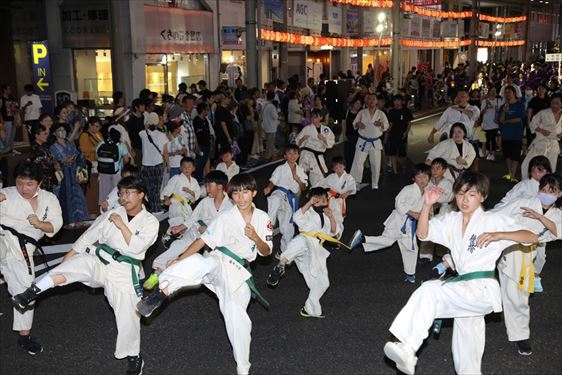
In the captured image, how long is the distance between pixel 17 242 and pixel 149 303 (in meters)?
1.71

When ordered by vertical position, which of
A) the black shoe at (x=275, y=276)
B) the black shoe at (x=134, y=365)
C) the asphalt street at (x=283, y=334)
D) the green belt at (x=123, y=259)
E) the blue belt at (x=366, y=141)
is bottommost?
the asphalt street at (x=283, y=334)

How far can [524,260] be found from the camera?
18.7ft

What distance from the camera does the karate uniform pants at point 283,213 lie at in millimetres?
8578

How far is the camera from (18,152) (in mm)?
16594

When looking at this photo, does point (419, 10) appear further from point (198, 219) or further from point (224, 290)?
point (224, 290)

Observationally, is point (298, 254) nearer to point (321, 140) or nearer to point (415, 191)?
point (415, 191)

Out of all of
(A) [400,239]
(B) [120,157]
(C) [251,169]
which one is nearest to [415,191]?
(A) [400,239]

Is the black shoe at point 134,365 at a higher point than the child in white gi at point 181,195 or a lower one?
lower

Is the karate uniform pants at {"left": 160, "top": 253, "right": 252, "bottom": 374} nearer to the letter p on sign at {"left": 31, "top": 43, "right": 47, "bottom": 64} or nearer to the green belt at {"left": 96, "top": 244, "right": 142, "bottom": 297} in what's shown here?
the green belt at {"left": 96, "top": 244, "right": 142, "bottom": 297}

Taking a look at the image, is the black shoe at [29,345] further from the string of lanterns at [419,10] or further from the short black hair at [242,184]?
the string of lanterns at [419,10]

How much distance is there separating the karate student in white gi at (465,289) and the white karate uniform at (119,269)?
6.94 ft

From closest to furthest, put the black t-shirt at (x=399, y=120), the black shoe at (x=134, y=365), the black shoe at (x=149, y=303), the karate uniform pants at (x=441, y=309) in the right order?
the karate uniform pants at (x=441, y=309) < the black shoe at (x=149, y=303) < the black shoe at (x=134, y=365) < the black t-shirt at (x=399, y=120)

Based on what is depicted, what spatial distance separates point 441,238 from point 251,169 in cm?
1008

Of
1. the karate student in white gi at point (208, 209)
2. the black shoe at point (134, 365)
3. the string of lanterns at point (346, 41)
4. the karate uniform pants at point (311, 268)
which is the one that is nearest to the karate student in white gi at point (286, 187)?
the karate student in white gi at point (208, 209)
